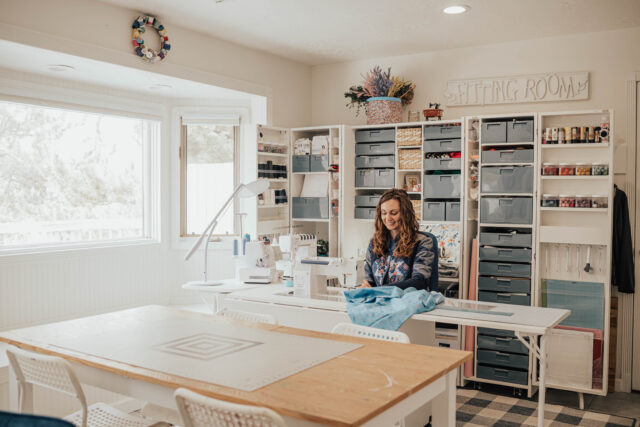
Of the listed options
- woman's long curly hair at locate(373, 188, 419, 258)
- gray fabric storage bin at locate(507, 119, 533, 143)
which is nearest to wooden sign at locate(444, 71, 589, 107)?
gray fabric storage bin at locate(507, 119, 533, 143)

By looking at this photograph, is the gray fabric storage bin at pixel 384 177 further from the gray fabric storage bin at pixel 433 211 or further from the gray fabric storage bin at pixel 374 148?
the gray fabric storage bin at pixel 433 211

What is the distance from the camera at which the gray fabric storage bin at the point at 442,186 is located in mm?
4680

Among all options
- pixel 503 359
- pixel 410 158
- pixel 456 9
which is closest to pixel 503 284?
pixel 503 359

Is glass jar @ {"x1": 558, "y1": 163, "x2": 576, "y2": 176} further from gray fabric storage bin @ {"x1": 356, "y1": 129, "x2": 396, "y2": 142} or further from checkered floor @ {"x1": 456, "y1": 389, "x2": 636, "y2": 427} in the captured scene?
checkered floor @ {"x1": 456, "y1": 389, "x2": 636, "y2": 427}

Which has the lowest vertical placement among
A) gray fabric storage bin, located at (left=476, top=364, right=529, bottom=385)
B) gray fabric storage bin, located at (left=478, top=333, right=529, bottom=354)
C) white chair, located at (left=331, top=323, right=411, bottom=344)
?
gray fabric storage bin, located at (left=476, top=364, right=529, bottom=385)

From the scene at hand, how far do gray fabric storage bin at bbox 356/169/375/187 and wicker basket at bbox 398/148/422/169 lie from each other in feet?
0.95

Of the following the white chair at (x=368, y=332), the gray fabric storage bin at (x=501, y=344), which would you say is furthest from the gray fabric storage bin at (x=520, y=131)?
the white chair at (x=368, y=332)

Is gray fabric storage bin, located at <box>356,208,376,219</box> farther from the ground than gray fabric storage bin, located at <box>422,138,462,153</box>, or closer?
closer

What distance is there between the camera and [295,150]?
538cm

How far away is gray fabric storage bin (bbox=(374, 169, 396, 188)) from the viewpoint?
5.02m

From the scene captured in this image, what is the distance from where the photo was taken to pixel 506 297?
4.46m

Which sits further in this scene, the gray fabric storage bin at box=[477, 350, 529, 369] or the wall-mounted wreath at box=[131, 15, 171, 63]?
A: the gray fabric storage bin at box=[477, 350, 529, 369]

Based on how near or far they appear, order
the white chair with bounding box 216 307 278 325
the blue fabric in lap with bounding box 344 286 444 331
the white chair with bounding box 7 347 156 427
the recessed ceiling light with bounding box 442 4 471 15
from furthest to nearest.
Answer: the recessed ceiling light with bounding box 442 4 471 15 < the blue fabric in lap with bounding box 344 286 444 331 < the white chair with bounding box 216 307 278 325 < the white chair with bounding box 7 347 156 427

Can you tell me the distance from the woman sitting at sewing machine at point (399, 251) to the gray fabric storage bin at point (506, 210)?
106 centimetres
